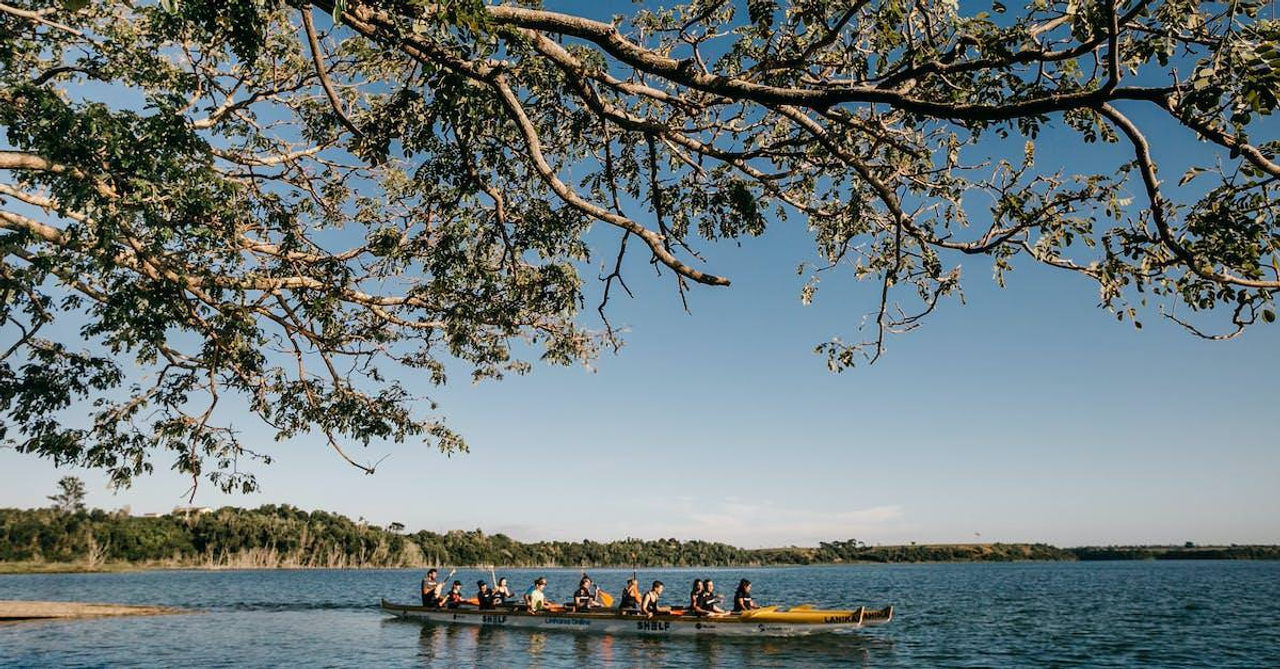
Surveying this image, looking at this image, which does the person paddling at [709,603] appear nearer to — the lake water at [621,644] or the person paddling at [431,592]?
the lake water at [621,644]

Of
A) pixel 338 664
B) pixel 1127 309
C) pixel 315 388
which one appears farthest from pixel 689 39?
pixel 338 664

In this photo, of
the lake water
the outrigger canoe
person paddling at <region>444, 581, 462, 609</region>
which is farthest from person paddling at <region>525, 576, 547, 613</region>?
person paddling at <region>444, 581, 462, 609</region>

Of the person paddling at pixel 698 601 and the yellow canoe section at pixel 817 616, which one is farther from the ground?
the person paddling at pixel 698 601

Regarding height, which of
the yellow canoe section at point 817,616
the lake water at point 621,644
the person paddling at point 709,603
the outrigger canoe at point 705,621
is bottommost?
the lake water at point 621,644

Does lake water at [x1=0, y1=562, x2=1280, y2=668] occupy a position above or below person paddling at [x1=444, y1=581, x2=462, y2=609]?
below

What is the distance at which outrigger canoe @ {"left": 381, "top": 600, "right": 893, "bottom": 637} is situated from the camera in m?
25.8

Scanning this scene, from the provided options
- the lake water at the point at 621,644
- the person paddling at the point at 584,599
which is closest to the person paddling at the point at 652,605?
the lake water at the point at 621,644

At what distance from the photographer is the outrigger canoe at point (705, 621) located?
25.8 metres

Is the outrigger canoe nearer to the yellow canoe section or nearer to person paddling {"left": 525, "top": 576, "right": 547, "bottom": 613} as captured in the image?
the yellow canoe section

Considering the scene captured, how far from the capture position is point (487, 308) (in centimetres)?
1373

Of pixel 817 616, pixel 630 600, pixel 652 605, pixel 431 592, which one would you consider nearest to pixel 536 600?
pixel 630 600

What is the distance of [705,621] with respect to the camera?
26594mm

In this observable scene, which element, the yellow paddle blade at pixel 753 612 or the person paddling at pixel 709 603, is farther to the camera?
the person paddling at pixel 709 603

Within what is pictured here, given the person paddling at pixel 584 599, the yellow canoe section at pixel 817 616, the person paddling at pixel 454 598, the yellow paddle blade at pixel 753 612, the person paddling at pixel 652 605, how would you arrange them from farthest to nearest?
the person paddling at pixel 454 598, the person paddling at pixel 584 599, the person paddling at pixel 652 605, the yellow paddle blade at pixel 753 612, the yellow canoe section at pixel 817 616
